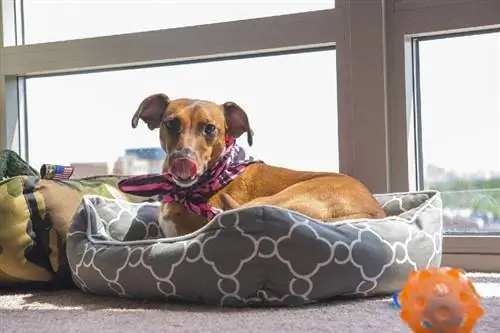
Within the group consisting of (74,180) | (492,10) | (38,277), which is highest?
(492,10)

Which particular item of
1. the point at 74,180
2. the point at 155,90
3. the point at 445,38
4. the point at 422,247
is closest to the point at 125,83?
the point at 155,90

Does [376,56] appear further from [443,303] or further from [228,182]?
[443,303]

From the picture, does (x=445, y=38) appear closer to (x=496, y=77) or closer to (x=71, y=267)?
(x=496, y=77)

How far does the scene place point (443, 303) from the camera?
85 centimetres

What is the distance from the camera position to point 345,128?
1.75 metres

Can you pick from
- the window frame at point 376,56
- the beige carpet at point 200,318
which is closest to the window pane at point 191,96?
the window frame at point 376,56

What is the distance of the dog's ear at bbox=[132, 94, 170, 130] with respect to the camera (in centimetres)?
155

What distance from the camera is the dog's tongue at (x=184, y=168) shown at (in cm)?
138

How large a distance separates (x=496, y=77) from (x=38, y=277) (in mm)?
1135

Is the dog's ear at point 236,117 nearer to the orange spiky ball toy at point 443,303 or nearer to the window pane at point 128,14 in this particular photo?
the window pane at point 128,14

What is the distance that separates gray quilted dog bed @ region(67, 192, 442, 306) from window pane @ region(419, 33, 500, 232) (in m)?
0.38

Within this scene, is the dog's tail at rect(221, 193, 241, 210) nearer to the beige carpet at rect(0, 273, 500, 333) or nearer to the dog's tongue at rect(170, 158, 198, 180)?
the dog's tongue at rect(170, 158, 198, 180)

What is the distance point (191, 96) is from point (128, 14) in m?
0.32

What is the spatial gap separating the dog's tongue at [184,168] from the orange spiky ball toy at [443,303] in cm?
62
